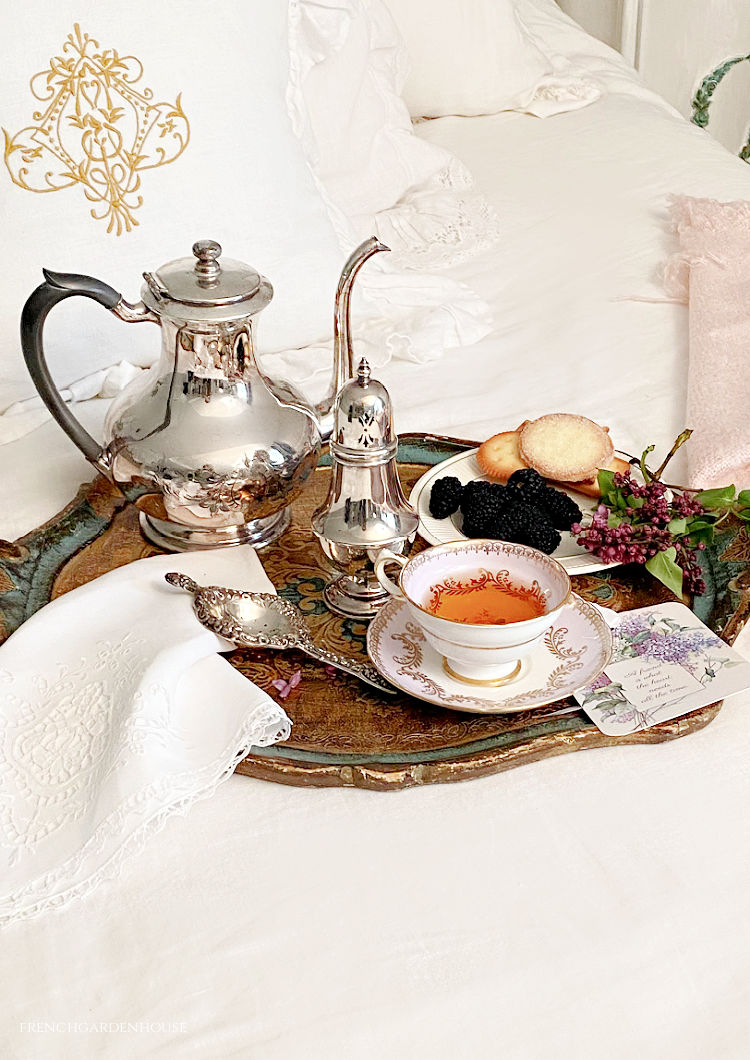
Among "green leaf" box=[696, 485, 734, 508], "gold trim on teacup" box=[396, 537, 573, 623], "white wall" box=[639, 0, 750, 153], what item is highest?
"gold trim on teacup" box=[396, 537, 573, 623]

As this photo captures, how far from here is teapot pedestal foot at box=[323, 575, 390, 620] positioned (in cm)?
A: 92

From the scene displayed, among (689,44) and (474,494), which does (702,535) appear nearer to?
(474,494)

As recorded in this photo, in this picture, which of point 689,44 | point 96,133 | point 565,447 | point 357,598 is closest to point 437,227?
point 96,133

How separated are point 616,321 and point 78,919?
102cm

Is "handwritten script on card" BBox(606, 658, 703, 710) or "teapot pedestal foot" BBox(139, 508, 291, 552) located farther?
"teapot pedestal foot" BBox(139, 508, 291, 552)

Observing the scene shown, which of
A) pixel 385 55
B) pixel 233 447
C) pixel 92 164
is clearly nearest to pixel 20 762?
pixel 233 447

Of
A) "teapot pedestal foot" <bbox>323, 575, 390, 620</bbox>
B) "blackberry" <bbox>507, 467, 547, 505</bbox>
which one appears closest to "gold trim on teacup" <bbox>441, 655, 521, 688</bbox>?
"teapot pedestal foot" <bbox>323, 575, 390, 620</bbox>

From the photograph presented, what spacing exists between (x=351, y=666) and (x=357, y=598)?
0.31ft

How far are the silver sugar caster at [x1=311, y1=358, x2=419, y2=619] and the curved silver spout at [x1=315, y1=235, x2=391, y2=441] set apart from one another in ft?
0.34

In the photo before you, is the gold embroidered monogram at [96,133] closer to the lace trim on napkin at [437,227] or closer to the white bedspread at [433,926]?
the lace trim on napkin at [437,227]

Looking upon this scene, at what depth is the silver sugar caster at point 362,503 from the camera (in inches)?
35.5

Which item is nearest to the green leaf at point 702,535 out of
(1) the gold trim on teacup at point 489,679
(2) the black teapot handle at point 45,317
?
(1) the gold trim on teacup at point 489,679

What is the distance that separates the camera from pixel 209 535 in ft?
3.29

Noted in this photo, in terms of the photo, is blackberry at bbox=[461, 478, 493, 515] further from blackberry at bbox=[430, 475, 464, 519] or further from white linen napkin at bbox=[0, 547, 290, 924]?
white linen napkin at bbox=[0, 547, 290, 924]
